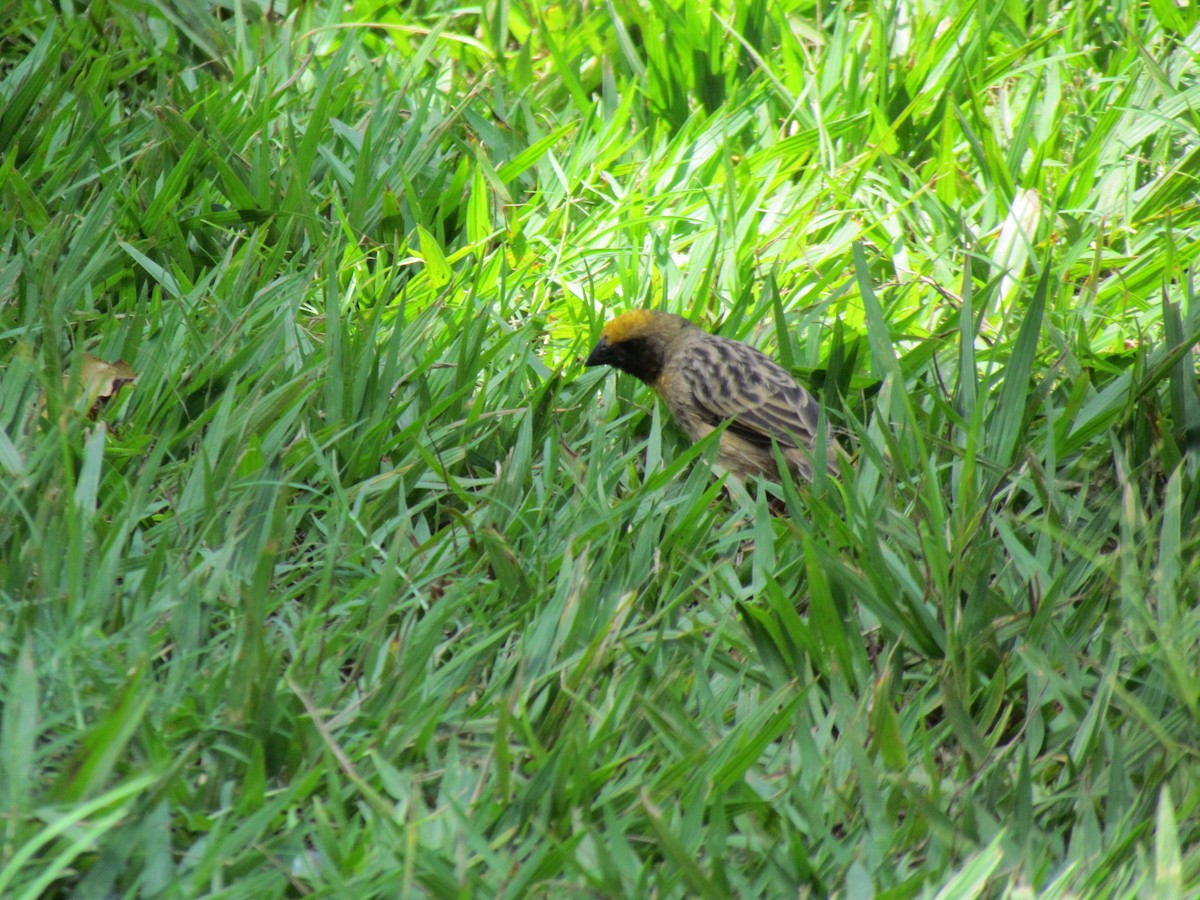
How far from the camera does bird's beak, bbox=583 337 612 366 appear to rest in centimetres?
429

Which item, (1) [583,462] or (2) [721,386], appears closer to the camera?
(1) [583,462]

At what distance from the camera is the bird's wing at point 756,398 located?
419 centimetres

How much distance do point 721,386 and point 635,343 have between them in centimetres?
32

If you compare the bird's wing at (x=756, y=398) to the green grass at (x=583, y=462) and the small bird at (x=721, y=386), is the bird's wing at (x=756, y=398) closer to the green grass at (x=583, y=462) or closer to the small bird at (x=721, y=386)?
the small bird at (x=721, y=386)

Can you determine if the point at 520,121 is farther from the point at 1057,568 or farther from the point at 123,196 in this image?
the point at 1057,568

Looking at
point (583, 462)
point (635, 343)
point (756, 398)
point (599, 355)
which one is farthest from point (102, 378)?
point (756, 398)

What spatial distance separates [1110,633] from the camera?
305 cm

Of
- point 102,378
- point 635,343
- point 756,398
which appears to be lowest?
point 756,398

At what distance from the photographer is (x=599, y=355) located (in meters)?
4.30

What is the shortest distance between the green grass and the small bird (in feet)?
0.34

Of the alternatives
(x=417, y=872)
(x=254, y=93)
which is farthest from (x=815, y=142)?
(x=417, y=872)

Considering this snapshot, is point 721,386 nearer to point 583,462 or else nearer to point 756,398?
point 756,398

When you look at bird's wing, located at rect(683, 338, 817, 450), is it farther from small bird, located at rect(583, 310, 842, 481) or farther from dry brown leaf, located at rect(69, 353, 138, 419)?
dry brown leaf, located at rect(69, 353, 138, 419)

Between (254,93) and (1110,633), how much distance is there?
3549 mm
